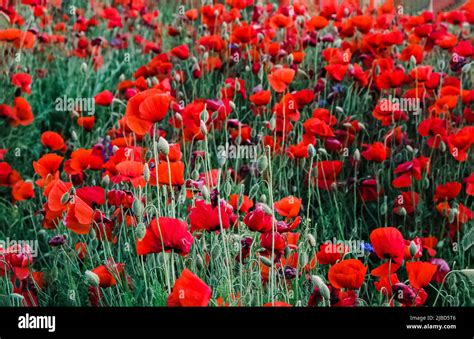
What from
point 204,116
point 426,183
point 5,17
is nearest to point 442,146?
point 426,183

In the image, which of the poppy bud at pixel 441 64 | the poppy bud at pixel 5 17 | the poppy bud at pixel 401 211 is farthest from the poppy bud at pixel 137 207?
the poppy bud at pixel 441 64

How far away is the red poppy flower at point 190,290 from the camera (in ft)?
5.42

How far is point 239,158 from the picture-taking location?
236 cm

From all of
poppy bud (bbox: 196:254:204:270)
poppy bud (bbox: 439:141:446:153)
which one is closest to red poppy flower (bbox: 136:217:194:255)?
poppy bud (bbox: 196:254:204:270)

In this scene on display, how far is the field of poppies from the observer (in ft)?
6.22

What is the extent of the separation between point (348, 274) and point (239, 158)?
67 cm

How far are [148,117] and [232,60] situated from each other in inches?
38.7

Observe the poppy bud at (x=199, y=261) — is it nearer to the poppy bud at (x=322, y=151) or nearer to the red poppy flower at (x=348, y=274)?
the red poppy flower at (x=348, y=274)

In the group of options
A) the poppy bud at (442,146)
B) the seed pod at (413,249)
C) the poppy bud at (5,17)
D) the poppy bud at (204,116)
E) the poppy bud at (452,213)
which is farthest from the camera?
the poppy bud at (5,17)

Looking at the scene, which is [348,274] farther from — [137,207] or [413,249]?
[137,207]

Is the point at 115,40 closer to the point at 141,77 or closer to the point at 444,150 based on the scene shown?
the point at 141,77

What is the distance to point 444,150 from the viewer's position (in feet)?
7.57

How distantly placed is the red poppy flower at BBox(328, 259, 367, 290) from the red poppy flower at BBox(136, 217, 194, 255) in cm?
31
